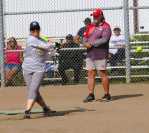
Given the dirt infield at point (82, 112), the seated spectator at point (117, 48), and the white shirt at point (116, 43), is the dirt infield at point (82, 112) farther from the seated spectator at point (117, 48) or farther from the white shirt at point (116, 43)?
the white shirt at point (116, 43)

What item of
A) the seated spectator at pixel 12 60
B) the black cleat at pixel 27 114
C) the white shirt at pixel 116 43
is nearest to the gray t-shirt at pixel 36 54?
the black cleat at pixel 27 114

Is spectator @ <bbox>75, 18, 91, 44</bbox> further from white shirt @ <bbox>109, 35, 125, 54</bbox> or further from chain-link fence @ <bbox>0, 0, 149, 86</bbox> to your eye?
white shirt @ <bbox>109, 35, 125, 54</bbox>

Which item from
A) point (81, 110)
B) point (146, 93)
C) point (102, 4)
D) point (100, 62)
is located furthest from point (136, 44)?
point (81, 110)

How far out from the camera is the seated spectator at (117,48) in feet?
54.2

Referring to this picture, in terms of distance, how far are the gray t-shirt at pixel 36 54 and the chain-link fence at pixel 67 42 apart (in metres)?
4.81

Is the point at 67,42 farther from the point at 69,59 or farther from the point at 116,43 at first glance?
the point at 116,43

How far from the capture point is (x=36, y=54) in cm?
1126

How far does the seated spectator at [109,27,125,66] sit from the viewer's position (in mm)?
16531

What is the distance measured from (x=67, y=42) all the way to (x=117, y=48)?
1.28 m

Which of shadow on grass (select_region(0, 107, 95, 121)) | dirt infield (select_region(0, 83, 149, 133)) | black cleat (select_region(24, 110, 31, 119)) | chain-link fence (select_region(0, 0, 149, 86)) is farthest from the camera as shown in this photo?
chain-link fence (select_region(0, 0, 149, 86))

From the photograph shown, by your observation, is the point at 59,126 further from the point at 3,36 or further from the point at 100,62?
the point at 3,36

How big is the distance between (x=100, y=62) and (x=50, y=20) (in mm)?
4571

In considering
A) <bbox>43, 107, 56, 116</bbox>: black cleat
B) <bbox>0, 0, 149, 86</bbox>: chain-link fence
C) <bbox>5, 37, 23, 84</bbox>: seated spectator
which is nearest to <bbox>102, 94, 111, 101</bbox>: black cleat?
<bbox>43, 107, 56, 116</bbox>: black cleat

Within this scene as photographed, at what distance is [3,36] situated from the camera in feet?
54.5
